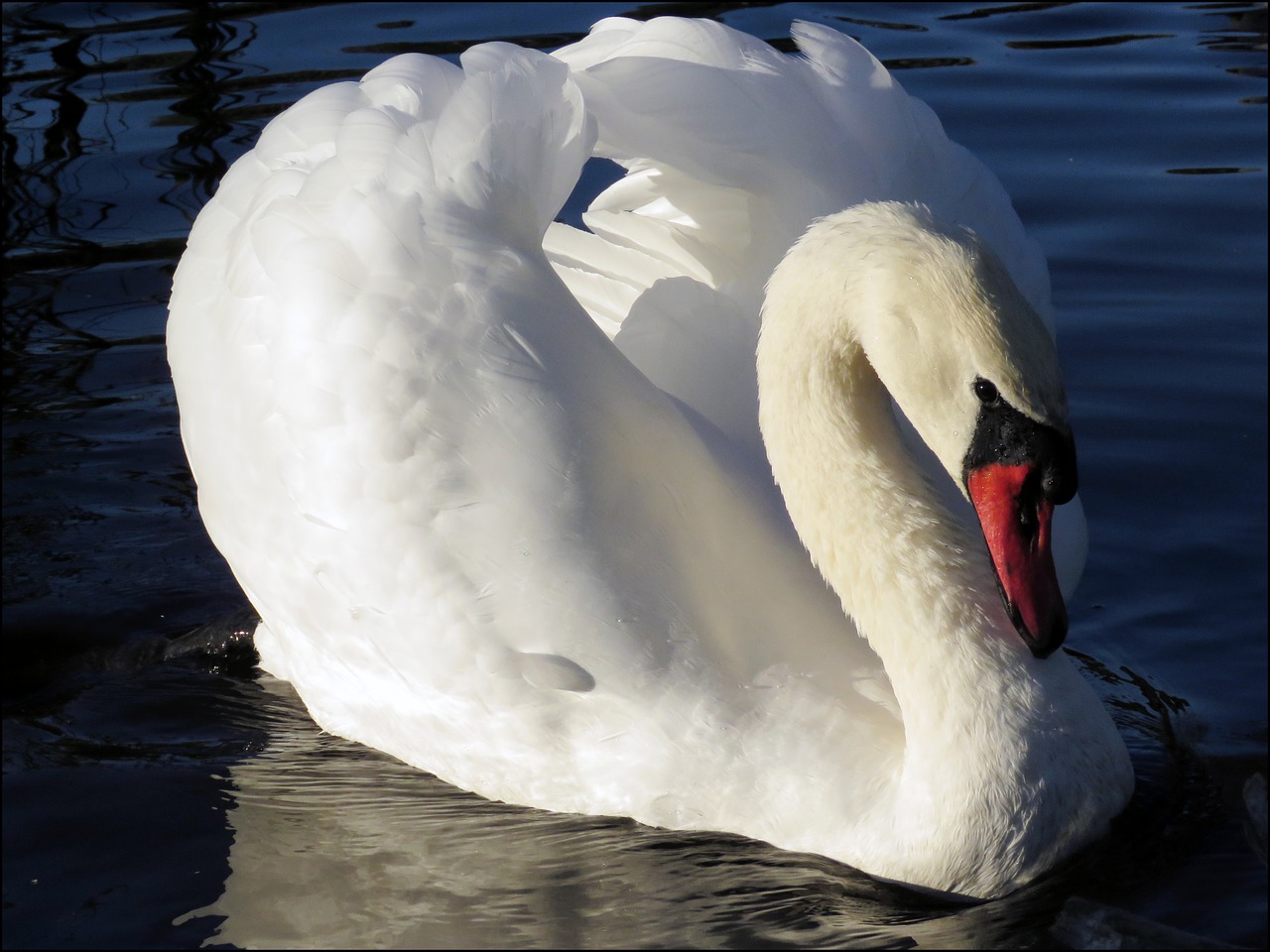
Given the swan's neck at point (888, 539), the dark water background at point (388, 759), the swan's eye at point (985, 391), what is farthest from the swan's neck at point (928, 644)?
the swan's eye at point (985, 391)

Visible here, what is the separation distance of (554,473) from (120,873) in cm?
152

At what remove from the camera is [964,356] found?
385 cm

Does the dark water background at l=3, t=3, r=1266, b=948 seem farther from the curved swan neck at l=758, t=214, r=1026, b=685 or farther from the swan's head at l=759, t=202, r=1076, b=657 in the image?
the swan's head at l=759, t=202, r=1076, b=657

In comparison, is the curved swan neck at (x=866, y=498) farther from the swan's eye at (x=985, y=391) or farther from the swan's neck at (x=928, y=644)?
the swan's eye at (x=985, y=391)

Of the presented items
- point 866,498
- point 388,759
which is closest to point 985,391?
point 866,498

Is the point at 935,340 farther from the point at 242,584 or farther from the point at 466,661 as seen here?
the point at 242,584

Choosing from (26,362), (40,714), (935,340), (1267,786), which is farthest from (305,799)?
(26,362)

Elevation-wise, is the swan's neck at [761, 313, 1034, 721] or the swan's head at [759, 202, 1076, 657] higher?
the swan's head at [759, 202, 1076, 657]

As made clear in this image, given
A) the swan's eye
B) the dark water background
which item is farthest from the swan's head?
the dark water background

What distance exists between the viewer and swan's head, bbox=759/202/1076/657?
Answer: 379 cm

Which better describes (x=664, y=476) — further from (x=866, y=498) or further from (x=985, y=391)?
(x=985, y=391)

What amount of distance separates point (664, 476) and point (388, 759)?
121 cm

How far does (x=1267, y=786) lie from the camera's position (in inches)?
183

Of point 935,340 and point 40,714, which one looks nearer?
point 935,340
